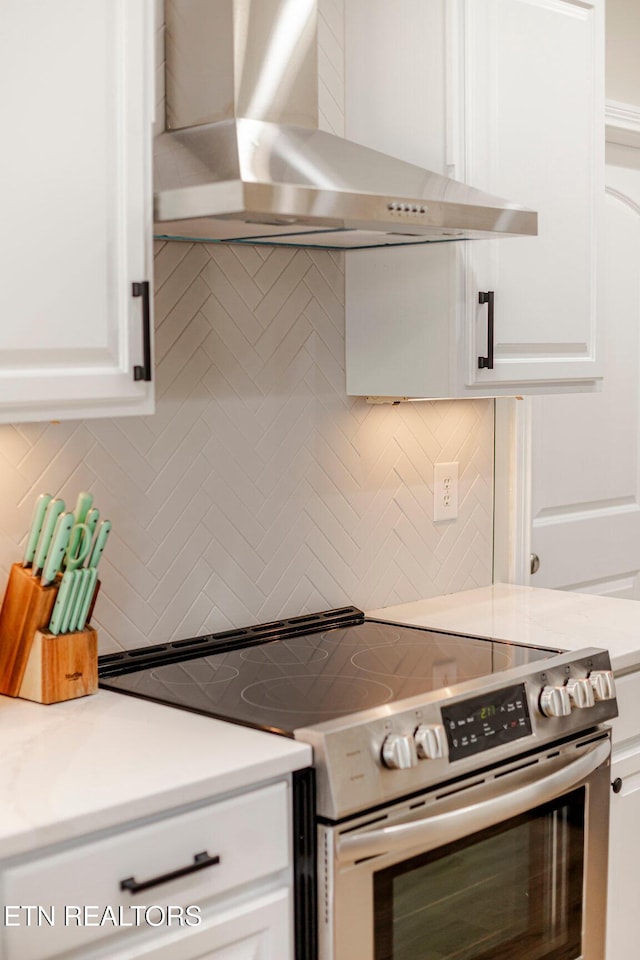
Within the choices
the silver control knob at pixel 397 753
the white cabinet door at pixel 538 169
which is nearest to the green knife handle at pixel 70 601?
the silver control knob at pixel 397 753

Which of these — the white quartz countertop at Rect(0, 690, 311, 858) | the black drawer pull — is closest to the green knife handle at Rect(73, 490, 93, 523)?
the white quartz countertop at Rect(0, 690, 311, 858)

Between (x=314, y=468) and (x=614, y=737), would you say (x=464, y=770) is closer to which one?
(x=614, y=737)

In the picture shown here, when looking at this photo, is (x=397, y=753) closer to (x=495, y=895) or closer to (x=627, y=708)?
(x=495, y=895)

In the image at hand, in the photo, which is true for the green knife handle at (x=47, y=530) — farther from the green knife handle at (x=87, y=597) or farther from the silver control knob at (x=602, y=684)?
the silver control knob at (x=602, y=684)

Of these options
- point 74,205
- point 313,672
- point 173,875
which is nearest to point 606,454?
point 313,672

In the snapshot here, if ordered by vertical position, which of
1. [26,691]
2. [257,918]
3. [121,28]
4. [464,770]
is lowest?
[257,918]

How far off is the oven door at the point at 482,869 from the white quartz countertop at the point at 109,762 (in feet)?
0.66

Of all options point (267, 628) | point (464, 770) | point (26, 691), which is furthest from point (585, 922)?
point (26, 691)

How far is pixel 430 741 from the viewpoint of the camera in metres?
1.82

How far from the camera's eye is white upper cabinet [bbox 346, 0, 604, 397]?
237 cm

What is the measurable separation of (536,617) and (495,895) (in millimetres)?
724

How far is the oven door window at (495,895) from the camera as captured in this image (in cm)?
185

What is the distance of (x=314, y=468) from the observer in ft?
8.31

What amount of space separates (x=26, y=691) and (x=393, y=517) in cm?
108
